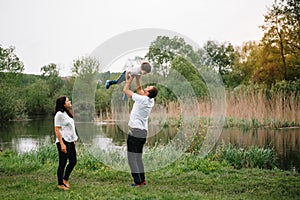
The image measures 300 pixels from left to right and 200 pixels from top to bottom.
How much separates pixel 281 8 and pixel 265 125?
46.4ft

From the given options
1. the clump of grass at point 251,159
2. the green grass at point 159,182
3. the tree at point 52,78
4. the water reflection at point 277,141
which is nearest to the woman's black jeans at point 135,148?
the green grass at point 159,182

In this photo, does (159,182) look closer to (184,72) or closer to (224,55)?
(184,72)

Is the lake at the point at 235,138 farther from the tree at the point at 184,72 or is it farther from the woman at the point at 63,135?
the woman at the point at 63,135

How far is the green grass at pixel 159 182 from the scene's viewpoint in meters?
4.82

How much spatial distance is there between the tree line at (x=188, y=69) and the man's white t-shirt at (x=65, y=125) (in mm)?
1408

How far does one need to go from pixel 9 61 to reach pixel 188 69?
26111 mm

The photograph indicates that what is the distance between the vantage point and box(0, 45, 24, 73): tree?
30.5m

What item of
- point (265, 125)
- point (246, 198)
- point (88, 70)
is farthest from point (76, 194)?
point (265, 125)

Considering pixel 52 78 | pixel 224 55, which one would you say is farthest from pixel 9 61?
pixel 224 55

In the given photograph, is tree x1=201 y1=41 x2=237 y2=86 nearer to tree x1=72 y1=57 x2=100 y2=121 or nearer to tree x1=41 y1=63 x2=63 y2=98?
tree x1=41 y1=63 x2=63 y2=98

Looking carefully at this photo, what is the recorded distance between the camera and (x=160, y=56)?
7.04 meters

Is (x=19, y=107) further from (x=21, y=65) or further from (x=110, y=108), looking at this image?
(x=110, y=108)

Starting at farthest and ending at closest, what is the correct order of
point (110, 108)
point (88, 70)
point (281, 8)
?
point (281, 8), point (110, 108), point (88, 70)

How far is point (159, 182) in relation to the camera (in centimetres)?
570
